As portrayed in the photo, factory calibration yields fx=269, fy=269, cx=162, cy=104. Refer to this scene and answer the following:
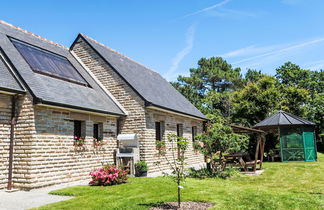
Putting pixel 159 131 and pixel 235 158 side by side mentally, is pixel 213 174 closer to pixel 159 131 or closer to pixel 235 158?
pixel 235 158

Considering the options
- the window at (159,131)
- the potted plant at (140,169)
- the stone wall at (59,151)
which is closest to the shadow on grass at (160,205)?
the stone wall at (59,151)

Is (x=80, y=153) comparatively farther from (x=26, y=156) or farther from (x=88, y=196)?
(x=88, y=196)

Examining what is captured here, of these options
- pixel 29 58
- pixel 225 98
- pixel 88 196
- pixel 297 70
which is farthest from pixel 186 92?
pixel 88 196

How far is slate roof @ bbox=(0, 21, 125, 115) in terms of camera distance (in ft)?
30.0

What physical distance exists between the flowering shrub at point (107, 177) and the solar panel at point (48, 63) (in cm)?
460

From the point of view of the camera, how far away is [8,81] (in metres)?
8.68

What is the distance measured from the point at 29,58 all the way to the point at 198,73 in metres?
35.5

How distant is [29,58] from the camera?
10617mm

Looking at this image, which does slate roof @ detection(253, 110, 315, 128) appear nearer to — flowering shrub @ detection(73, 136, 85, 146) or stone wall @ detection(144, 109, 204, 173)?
stone wall @ detection(144, 109, 204, 173)

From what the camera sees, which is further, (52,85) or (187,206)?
(52,85)

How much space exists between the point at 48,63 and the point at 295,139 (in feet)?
51.0

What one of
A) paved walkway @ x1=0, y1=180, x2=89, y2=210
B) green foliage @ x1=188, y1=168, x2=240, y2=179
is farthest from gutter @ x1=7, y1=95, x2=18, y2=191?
green foliage @ x1=188, y1=168, x2=240, y2=179

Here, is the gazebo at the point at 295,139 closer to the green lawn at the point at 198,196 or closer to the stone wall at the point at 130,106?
the stone wall at the point at 130,106

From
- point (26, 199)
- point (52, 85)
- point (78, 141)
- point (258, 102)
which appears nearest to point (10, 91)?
point (52, 85)
